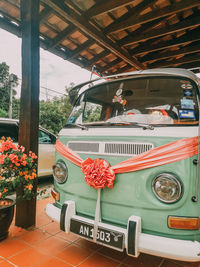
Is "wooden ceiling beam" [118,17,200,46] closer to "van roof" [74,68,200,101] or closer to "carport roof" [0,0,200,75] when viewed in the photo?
"carport roof" [0,0,200,75]

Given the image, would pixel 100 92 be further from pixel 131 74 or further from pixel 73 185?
pixel 73 185

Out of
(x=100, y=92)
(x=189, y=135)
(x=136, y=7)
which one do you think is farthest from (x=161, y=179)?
(x=136, y=7)

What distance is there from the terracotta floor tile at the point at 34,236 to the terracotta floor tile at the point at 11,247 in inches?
3.4

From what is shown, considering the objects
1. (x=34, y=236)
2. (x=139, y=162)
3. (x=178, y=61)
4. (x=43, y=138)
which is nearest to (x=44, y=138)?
(x=43, y=138)

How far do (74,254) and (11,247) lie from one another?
801 millimetres

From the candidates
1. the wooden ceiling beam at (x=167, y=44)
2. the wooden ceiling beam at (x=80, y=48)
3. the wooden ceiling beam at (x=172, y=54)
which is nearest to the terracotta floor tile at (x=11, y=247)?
the wooden ceiling beam at (x=80, y=48)

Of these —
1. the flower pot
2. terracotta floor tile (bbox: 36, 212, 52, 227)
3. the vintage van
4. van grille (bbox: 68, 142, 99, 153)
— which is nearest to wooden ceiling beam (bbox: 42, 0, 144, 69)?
the vintage van

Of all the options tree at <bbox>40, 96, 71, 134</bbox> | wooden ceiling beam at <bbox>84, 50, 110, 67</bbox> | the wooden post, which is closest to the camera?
the wooden post

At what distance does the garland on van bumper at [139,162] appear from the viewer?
1.71m

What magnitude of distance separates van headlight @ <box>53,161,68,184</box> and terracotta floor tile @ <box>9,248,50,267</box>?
857mm

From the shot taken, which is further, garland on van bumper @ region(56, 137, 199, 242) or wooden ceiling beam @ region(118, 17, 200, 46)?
wooden ceiling beam @ region(118, 17, 200, 46)

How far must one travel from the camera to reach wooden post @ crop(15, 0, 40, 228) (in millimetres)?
2902

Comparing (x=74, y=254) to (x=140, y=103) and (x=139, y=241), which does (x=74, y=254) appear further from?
(x=140, y=103)

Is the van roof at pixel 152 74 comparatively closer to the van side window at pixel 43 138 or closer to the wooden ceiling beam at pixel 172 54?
the van side window at pixel 43 138
